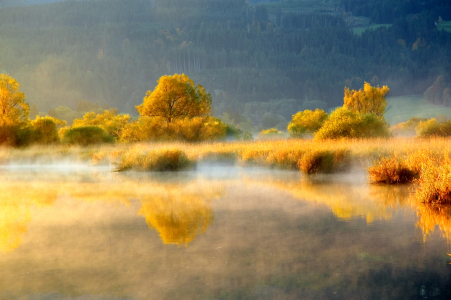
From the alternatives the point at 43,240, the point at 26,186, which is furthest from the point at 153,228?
the point at 26,186

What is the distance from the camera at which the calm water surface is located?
6.27 meters

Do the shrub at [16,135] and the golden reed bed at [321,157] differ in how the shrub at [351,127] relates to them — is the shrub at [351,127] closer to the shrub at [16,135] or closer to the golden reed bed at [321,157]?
the golden reed bed at [321,157]

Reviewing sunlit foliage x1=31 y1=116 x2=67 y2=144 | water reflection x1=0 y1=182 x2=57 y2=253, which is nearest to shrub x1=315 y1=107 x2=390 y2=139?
water reflection x1=0 y1=182 x2=57 y2=253

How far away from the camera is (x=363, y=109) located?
58438mm

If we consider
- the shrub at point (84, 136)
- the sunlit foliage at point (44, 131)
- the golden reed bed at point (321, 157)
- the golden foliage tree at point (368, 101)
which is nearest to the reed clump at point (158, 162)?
the golden reed bed at point (321, 157)

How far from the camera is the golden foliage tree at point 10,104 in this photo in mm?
38281

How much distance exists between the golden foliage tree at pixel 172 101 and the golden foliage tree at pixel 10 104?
356 inches

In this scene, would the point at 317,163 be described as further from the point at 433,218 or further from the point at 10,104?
the point at 10,104

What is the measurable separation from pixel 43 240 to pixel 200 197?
5.92 meters

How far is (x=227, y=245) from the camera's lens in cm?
842

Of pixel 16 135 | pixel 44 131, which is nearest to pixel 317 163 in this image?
pixel 16 135

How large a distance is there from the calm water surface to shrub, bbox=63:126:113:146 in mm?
26303

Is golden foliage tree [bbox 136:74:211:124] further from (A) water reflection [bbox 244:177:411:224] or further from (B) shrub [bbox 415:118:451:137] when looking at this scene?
(A) water reflection [bbox 244:177:411:224]

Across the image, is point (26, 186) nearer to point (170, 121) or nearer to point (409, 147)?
point (409, 147)
